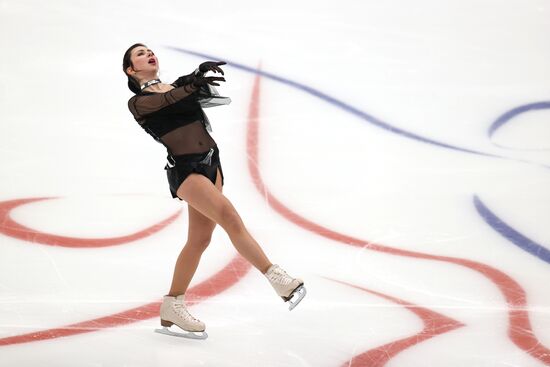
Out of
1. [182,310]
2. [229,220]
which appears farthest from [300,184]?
[229,220]

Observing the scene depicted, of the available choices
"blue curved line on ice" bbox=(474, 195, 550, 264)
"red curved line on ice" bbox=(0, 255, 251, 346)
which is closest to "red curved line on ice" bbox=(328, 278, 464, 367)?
"red curved line on ice" bbox=(0, 255, 251, 346)

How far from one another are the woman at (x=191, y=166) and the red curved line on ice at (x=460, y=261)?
1.15 meters

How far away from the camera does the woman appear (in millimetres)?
4082

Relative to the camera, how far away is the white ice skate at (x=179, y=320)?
4.34 meters

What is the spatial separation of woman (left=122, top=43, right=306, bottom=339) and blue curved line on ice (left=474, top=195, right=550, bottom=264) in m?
1.92

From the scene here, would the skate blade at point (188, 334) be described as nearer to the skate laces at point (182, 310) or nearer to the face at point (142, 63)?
the skate laces at point (182, 310)

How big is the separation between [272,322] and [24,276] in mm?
1439

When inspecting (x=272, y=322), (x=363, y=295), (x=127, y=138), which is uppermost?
(x=127, y=138)

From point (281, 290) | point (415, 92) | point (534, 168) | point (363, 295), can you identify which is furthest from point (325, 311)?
point (415, 92)

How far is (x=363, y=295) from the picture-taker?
4914 millimetres

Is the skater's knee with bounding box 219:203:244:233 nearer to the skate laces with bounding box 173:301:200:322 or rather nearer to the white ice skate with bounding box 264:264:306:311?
the white ice skate with bounding box 264:264:306:311

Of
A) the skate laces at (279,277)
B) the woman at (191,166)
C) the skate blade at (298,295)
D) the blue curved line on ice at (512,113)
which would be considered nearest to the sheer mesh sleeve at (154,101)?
the woman at (191,166)

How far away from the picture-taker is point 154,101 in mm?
4121

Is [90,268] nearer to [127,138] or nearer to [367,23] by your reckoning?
[127,138]
